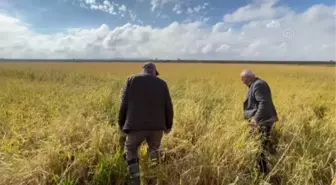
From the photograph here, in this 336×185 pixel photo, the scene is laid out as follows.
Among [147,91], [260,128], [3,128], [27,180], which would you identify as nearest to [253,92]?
[260,128]

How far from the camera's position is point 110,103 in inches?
247

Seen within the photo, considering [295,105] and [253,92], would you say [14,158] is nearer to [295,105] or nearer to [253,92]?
[253,92]

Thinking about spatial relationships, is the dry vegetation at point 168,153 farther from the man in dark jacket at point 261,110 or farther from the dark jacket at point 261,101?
the dark jacket at point 261,101

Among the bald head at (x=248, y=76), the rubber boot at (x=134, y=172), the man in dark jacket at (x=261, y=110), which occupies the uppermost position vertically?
the bald head at (x=248, y=76)

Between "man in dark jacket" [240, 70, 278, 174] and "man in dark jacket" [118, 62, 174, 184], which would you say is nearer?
"man in dark jacket" [118, 62, 174, 184]

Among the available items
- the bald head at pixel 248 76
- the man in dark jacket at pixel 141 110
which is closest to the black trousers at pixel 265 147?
the bald head at pixel 248 76

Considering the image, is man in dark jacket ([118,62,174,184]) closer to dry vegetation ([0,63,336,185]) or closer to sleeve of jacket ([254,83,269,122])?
dry vegetation ([0,63,336,185])

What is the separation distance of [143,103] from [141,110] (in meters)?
0.09

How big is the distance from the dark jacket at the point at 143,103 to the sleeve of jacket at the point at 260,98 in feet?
4.96

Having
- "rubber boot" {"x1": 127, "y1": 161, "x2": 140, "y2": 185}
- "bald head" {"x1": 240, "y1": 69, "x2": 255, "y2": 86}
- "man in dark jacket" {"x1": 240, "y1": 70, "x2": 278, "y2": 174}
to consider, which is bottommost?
"rubber boot" {"x1": 127, "y1": 161, "x2": 140, "y2": 185}

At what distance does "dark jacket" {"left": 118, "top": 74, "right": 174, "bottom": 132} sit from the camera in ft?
Result: 10.6

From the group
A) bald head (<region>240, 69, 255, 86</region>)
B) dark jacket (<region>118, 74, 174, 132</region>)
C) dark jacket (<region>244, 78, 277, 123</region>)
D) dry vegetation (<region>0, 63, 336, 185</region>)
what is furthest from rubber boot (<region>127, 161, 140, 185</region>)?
bald head (<region>240, 69, 255, 86</region>)

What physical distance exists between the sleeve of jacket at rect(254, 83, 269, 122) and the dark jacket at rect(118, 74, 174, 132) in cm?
151

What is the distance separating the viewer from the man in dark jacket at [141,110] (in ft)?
10.6
